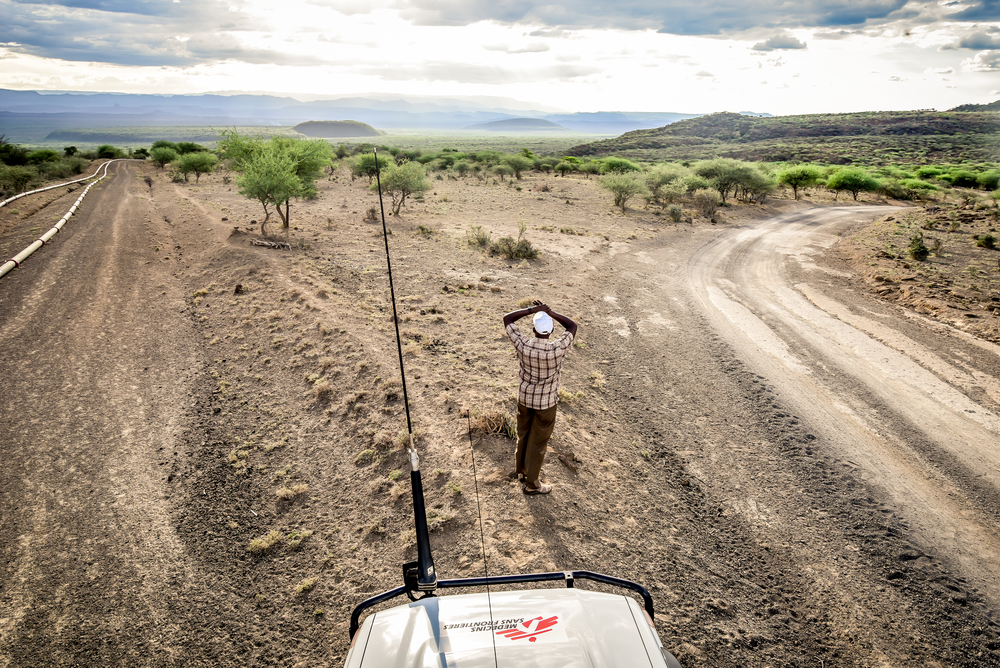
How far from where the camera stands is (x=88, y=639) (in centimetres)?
470

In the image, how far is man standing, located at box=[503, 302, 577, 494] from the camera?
514 cm

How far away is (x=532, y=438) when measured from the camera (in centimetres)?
575

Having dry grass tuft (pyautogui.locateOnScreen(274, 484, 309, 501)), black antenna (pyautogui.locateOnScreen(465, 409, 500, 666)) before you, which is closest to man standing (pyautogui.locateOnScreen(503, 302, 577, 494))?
black antenna (pyautogui.locateOnScreen(465, 409, 500, 666))

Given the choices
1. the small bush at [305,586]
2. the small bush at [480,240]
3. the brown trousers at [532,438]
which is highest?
the small bush at [480,240]

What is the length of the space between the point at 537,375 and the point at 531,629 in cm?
284

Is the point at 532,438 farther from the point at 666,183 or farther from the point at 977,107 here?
the point at 977,107

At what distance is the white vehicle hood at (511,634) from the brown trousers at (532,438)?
8.12 ft

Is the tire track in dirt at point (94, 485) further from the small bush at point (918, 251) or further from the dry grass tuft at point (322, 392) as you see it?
the small bush at point (918, 251)

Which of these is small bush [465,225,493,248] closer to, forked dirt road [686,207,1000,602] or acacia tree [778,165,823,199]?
forked dirt road [686,207,1000,602]

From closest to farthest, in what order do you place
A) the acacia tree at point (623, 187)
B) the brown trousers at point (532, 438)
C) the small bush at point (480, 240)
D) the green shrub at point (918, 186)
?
the brown trousers at point (532, 438) < the small bush at point (480, 240) < the acacia tree at point (623, 187) < the green shrub at point (918, 186)

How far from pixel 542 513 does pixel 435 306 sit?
8.68 meters

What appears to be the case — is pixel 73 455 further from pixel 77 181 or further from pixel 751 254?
pixel 77 181

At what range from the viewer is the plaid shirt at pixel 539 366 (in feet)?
16.9

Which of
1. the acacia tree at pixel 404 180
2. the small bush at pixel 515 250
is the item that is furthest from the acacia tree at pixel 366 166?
the small bush at pixel 515 250
